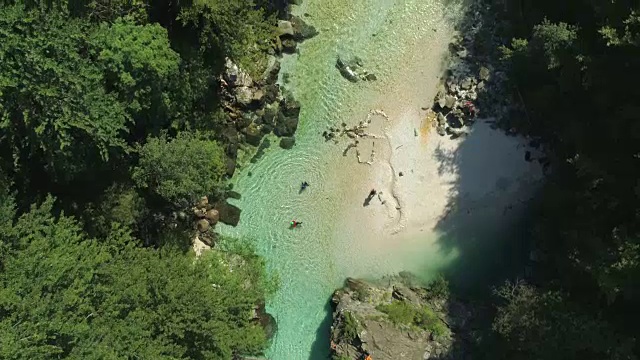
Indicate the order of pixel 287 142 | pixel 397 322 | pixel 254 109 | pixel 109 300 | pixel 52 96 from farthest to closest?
pixel 254 109 < pixel 287 142 < pixel 397 322 < pixel 109 300 < pixel 52 96

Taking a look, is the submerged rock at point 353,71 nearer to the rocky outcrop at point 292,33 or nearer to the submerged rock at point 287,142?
the rocky outcrop at point 292,33

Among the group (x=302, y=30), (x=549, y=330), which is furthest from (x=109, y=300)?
(x=549, y=330)

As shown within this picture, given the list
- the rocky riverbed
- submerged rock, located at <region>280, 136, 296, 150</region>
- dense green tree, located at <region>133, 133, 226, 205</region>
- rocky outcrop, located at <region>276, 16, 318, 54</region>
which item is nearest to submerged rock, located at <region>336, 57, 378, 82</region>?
rocky outcrop, located at <region>276, 16, 318, 54</region>

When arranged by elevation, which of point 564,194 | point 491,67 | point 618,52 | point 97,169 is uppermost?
point 618,52

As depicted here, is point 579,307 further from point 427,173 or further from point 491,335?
point 427,173

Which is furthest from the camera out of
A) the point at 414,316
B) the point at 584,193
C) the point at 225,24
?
the point at 414,316

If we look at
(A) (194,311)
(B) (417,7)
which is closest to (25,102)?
(A) (194,311)

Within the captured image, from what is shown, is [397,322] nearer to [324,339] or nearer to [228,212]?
[324,339]

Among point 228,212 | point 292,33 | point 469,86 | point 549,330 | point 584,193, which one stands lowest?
point 228,212
